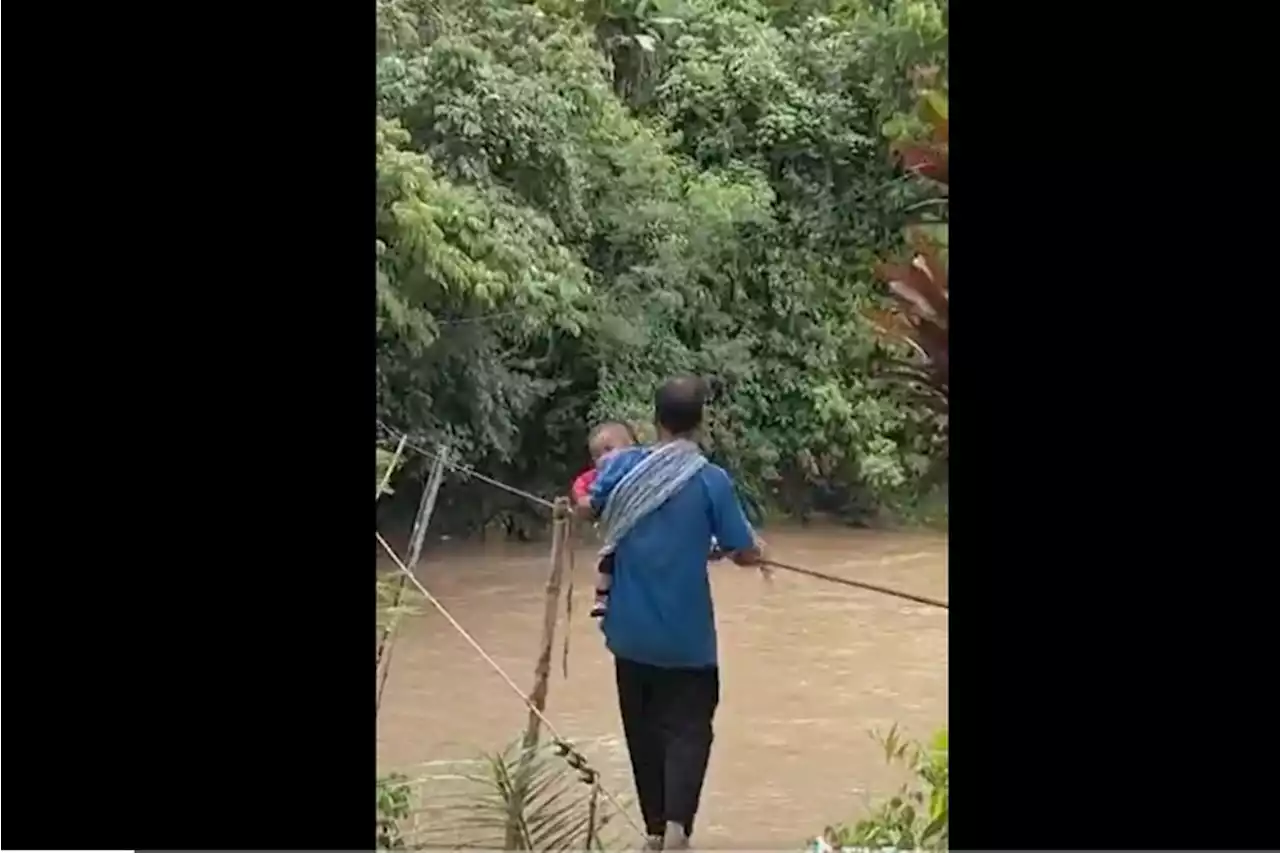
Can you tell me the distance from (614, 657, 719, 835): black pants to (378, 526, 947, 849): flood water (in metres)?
0.45

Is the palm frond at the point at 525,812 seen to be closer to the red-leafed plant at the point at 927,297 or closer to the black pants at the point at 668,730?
the black pants at the point at 668,730

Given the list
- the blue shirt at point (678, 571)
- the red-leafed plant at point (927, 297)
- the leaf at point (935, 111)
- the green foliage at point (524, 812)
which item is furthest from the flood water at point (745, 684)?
the leaf at point (935, 111)

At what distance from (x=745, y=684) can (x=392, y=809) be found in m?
4.17

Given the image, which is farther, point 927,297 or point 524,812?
point 524,812

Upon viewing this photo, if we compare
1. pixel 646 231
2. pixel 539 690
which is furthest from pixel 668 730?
pixel 646 231

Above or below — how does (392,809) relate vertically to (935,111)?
below

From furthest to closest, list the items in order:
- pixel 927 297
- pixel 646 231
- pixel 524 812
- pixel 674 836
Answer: pixel 646 231
pixel 674 836
pixel 524 812
pixel 927 297

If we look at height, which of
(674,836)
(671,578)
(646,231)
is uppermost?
(646,231)

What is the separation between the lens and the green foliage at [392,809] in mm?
2791

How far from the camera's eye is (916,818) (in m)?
2.51

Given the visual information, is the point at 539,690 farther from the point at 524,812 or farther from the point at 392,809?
the point at 392,809

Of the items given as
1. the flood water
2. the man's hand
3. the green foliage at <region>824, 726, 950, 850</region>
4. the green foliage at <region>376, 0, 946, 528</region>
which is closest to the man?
the man's hand

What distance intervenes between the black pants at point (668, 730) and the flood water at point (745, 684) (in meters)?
0.45
